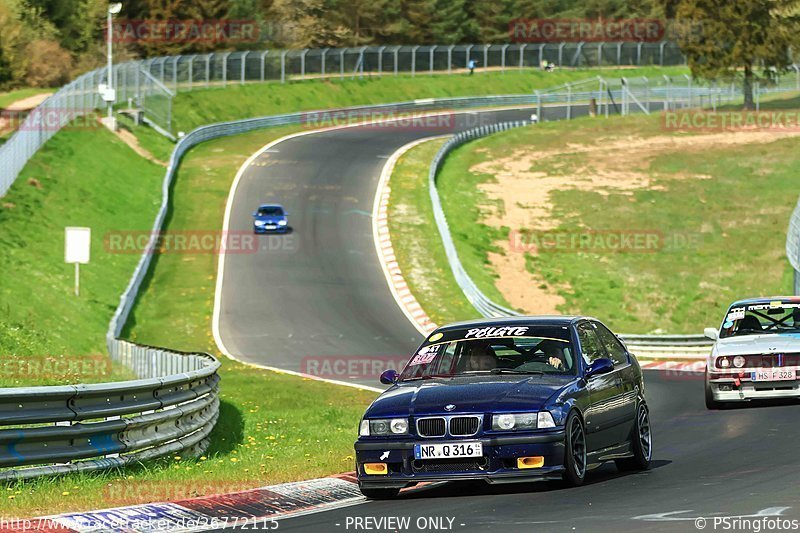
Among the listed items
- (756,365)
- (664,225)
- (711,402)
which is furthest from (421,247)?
(756,365)

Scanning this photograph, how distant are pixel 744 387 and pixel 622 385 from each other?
740cm

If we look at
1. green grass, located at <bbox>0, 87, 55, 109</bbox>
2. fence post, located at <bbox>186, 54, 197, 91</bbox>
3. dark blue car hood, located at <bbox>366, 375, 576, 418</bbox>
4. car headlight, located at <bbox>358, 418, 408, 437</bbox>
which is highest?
fence post, located at <bbox>186, 54, 197, 91</bbox>

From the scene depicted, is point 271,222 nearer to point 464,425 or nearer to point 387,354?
point 387,354

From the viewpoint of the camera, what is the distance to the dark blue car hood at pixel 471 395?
36.0 feet

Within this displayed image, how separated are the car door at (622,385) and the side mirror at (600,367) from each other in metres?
0.43

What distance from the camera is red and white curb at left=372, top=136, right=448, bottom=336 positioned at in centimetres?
3869

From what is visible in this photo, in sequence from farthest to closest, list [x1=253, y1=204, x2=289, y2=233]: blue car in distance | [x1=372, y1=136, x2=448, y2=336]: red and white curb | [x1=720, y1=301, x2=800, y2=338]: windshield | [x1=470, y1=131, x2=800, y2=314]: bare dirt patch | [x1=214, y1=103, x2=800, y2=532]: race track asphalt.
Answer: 1. [x1=253, y1=204, x2=289, y2=233]: blue car in distance
2. [x1=470, y1=131, x2=800, y2=314]: bare dirt patch
3. [x1=372, y1=136, x2=448, y2=336]: red and white curb
4. [x1=720, y1=301, x2=800, y2=338]: windshield
5. [x1=214, y1=103, x2=800, y2=532]: race track asphalt

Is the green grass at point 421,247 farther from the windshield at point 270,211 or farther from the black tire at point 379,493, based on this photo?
the black tire at point 379,493

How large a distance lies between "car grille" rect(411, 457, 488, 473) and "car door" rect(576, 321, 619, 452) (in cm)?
128

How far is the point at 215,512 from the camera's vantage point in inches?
405

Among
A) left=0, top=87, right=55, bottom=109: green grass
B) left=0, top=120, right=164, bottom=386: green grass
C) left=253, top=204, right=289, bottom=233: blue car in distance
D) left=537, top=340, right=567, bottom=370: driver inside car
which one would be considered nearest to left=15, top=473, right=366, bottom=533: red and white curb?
left=537, top=340, right=567, bottom=370: driver inside car

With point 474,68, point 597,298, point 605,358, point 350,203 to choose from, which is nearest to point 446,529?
point 605,358

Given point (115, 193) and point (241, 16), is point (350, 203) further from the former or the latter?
point (241, 16)

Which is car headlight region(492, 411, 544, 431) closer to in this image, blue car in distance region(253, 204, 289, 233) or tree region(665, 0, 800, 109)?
blue car in distance region(253, 204, 289, 233)
